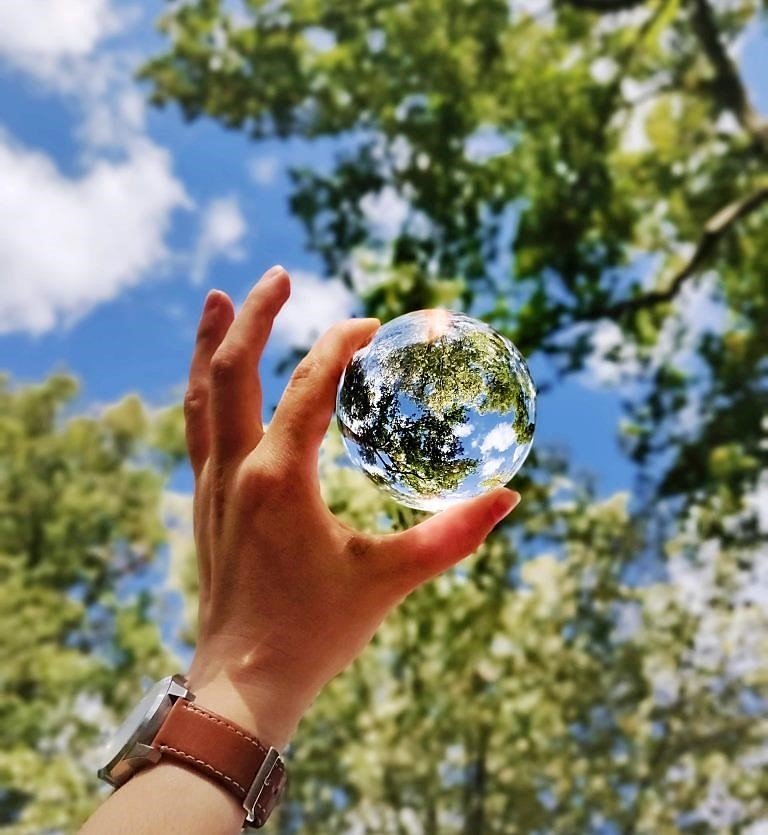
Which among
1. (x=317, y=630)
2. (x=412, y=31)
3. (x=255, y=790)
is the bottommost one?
(x=255, y=790)

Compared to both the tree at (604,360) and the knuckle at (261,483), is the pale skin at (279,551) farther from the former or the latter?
the tree at (604,360)

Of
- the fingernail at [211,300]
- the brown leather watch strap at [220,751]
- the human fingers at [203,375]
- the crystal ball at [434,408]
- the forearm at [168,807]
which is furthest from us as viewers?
the fingernail at [211,300]

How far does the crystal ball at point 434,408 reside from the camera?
2.29 meters

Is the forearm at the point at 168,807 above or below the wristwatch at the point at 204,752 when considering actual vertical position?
below

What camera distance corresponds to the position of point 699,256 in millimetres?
9102

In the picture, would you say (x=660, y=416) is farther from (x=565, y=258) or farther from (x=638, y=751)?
(x=638, y=751)

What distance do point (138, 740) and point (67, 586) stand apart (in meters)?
10.7

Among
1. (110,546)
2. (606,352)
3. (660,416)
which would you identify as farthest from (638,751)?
(110,546)

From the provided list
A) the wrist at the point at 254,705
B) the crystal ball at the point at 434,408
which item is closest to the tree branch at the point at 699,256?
the crystal ball at the point at 434,408

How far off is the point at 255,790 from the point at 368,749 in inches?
364

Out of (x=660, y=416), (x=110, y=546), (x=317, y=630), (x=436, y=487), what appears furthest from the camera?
(x=110, y=546)

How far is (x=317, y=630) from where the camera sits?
1.91 m

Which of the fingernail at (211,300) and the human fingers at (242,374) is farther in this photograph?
the fingernail at (211,300)

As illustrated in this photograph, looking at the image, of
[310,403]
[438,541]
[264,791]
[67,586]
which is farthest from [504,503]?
[67,586]
